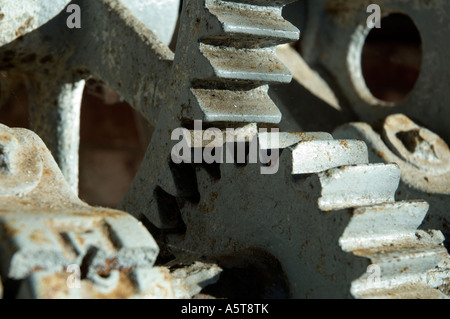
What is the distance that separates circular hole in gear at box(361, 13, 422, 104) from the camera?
4.17 meters

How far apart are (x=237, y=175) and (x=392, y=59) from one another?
328 centimetres

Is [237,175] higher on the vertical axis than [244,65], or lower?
lower

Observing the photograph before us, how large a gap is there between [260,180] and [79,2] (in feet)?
3.29

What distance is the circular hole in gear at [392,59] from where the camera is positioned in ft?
13.7

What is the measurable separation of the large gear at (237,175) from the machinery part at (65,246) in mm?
18

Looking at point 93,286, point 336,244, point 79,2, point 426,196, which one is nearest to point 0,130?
point 93,286

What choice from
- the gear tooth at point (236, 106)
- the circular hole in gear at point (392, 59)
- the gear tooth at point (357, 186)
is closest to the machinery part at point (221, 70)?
the gear tooth at point (236, 106)

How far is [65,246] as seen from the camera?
1075 millimetres

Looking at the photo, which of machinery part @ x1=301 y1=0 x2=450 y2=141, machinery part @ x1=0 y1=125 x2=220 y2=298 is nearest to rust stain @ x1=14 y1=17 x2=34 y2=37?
machinery part @ x1=0 y1=125 x2=220 y2=298

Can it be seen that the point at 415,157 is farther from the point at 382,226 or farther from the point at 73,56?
the point at 73,56

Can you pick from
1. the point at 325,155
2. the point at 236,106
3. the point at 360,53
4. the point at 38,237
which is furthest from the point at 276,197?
the point at 360,53

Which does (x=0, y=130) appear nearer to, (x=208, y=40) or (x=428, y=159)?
(x=208, y=40)

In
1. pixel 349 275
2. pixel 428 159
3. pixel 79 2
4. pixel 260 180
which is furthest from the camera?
pixel 428 159

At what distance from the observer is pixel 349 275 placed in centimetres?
118
